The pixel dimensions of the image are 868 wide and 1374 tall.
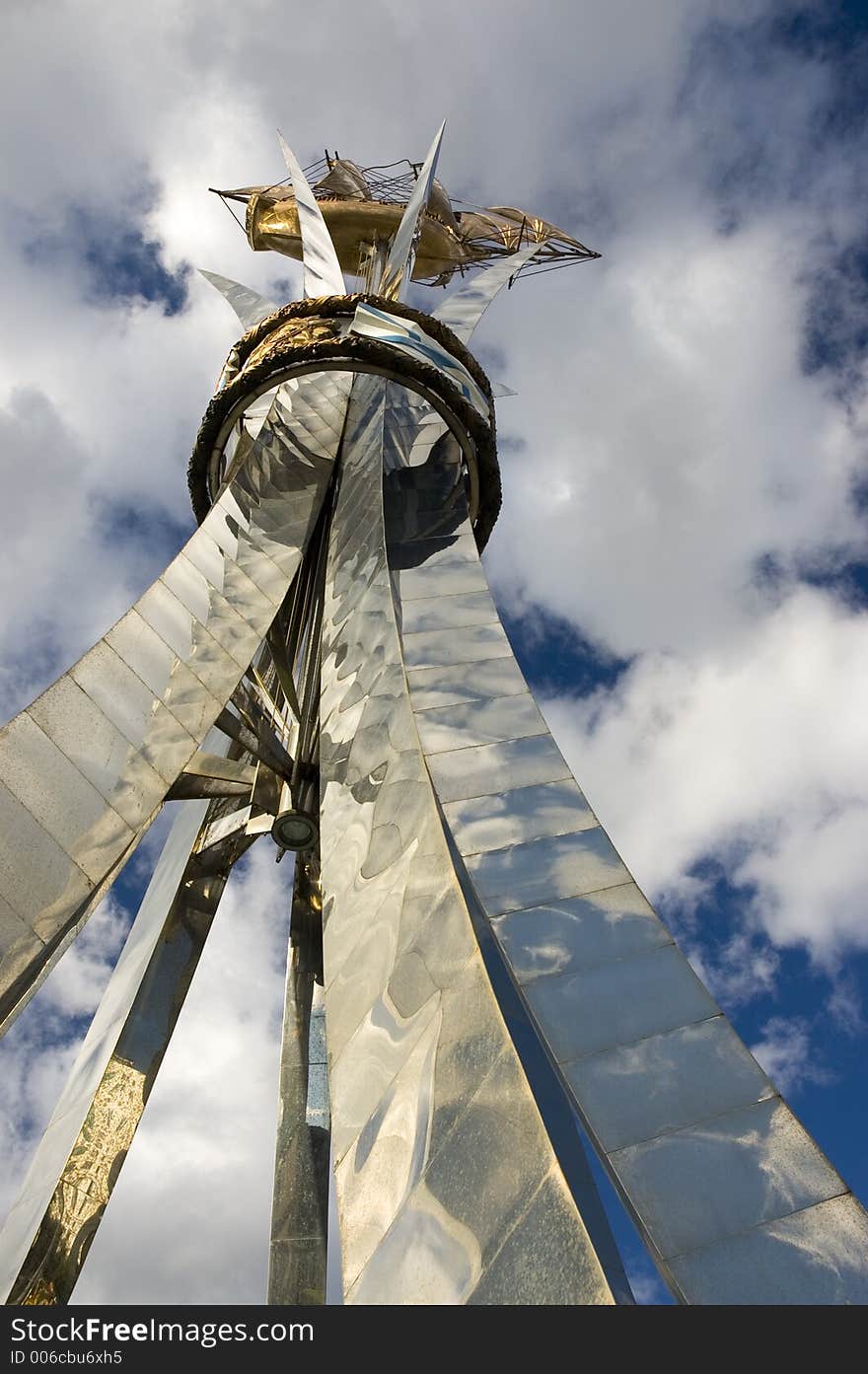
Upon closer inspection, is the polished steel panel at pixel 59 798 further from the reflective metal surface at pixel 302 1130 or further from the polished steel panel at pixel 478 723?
the reflective metal surface at pixel 302 1130

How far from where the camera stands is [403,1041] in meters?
6.73

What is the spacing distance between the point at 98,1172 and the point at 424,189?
11311mm

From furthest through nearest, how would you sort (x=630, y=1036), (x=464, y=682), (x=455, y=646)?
(x=455, y=646) < (x=464, y=682) < (x=630, y=1036)

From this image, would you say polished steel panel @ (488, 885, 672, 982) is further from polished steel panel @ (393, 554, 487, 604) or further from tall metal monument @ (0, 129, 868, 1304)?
polished steel panel @ (393, 554, 487, 604)

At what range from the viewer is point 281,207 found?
1784 centimetres

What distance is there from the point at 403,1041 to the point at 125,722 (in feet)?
9.93

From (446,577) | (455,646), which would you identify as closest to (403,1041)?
(455,646)

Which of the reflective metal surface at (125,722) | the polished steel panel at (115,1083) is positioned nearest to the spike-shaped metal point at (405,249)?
the reflective metal surface at (125,722)

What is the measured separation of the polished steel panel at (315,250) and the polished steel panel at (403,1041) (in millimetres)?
4312

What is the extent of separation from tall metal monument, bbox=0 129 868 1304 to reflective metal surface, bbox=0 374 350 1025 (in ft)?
0.08

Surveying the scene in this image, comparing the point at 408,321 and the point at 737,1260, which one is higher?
the point at 408,321

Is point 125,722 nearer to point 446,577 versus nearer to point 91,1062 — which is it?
point 446,577
